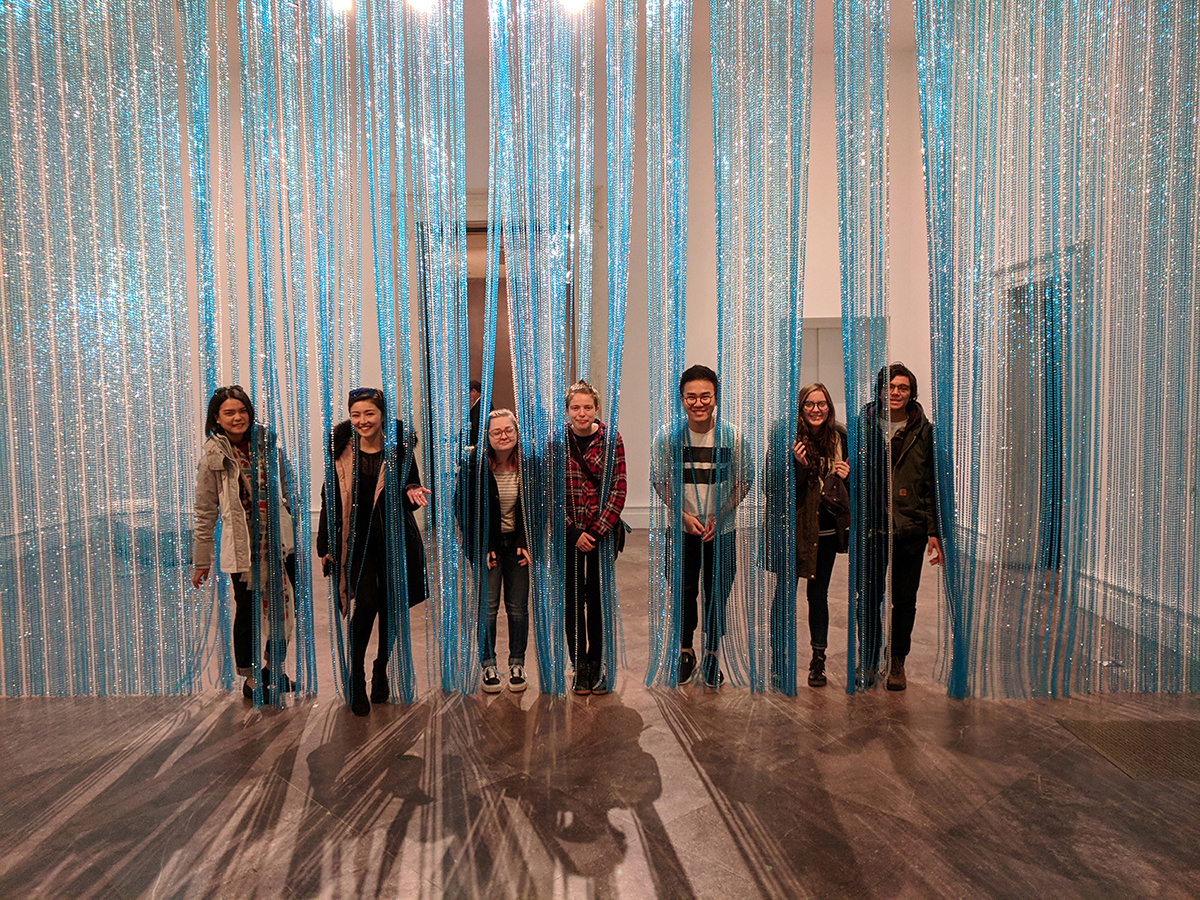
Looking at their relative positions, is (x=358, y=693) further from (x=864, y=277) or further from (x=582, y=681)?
(x=864, y=277)

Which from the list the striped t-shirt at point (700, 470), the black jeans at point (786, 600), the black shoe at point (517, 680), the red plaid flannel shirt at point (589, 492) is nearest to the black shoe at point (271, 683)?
the black shoe at point (517, 680)

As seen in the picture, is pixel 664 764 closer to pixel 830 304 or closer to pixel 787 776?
pixel 787 776

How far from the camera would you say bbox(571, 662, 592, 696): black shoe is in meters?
2.59

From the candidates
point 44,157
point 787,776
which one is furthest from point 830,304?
point 44,157

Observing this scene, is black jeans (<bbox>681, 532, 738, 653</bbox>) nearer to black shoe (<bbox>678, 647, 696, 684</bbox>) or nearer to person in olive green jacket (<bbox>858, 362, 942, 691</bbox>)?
black shoe (<bbox>678, 647, 696, 684</bbox>)

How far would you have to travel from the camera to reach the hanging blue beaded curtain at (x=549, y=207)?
2.42m

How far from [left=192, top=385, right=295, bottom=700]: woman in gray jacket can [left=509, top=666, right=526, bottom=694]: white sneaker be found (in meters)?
0.74

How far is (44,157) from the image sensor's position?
2.46 meters

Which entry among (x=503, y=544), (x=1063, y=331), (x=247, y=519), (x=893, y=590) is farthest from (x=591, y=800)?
(x=1063, y=331)

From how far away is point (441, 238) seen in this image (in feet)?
7.97

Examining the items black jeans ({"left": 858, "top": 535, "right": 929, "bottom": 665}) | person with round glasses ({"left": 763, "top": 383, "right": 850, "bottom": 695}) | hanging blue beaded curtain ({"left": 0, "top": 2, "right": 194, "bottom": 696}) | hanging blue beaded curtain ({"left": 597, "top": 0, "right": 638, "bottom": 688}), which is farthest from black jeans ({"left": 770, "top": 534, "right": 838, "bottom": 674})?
hanging blue beaded curtain ({"left": 0, "top": 2, "right": 194, "bottom": 696})

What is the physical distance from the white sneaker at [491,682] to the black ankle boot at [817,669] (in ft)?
3.55

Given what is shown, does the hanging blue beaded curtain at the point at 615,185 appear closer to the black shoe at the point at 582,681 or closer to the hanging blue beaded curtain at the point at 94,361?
the black shoe at the point at 582,681

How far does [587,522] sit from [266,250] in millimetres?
1326
